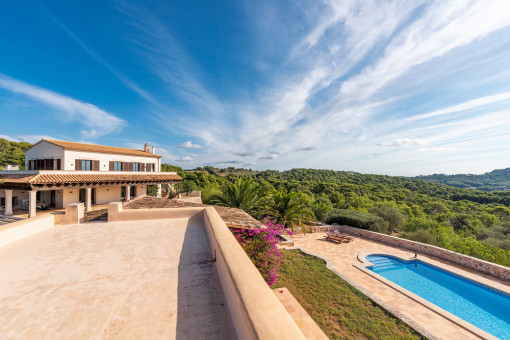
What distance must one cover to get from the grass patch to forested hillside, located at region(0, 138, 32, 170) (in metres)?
42.1

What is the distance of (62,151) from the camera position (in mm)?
17297

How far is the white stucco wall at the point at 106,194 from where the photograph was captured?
756 inches

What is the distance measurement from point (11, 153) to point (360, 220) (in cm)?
5532

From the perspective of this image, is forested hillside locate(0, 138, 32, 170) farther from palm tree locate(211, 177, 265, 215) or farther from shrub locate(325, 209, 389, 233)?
shrub locate(325, 209, 389, 233)

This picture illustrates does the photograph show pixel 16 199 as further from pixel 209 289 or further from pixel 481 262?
pixel 481 262

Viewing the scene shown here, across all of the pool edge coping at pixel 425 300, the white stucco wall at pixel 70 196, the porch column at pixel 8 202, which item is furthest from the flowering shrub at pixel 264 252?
the porch column at pixel 8 202

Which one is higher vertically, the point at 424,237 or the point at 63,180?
the point at 63,180

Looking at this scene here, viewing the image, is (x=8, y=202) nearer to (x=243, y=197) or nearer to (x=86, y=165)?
(x=86, y=165)

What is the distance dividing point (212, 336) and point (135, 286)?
1.79 metres

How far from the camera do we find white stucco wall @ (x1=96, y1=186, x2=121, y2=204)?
756 inches

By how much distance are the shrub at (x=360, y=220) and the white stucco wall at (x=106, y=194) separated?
21.4 metres

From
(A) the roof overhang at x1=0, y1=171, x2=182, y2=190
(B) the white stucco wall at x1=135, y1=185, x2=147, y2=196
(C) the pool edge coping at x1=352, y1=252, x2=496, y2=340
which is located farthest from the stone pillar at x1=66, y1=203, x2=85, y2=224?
(B) the white stucco wall at x1=135, y1=185, x2=147, y2=196

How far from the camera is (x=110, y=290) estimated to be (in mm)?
3248

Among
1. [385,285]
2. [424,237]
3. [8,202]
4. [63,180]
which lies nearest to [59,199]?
[8,202]
